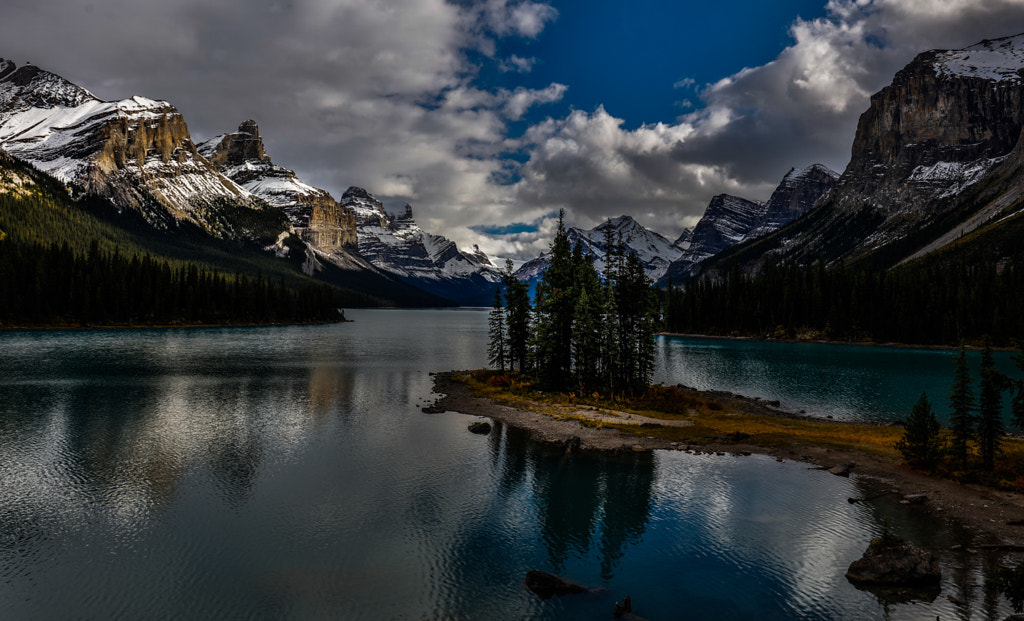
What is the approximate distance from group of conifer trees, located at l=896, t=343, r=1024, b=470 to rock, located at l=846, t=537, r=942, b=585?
12093 millimetres

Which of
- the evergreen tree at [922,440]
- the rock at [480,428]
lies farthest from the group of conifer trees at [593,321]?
the evergreen tree at [922,440]

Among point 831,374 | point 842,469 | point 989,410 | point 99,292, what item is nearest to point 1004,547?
point 989,410

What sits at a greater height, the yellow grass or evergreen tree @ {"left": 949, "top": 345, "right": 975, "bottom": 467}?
evergreen tree @ {"left": 949, "top": 345, "right": 975, "bottom": 467}

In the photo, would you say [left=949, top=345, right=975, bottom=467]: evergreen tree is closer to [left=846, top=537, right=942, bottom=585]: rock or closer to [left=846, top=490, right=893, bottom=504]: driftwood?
[left=846, top=490, right=893, bottom=504]: driftwood

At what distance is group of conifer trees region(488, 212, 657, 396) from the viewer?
58062 mm

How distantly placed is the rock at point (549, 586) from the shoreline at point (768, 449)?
61.8 feet

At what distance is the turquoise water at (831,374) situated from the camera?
2414 inches

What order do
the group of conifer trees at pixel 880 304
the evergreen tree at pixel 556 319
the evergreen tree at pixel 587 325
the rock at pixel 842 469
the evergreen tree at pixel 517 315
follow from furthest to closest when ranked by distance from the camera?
the group of conifer trees at pixel 880 304 → the evergreen tree at pixel 517 315 → the evergreen tree at pixel 556 319 → the evergreen tree at pixel 587 325 → the rock at pixel 842 469

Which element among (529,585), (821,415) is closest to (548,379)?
(821,415)

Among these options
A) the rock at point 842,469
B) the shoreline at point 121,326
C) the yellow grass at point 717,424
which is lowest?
the rock at point 842,469

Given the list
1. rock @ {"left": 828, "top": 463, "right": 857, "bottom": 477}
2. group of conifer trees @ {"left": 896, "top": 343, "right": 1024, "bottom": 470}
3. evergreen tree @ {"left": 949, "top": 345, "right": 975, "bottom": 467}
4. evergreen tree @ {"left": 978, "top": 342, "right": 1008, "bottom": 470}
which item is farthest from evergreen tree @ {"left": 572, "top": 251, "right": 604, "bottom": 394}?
evergreen tree @ {"left": 978, "top": 342, "right": 1008, "bottom": 470}

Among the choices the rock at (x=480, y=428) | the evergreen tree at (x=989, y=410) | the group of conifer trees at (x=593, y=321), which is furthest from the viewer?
the group of conifer trees at (x=593, y=321)

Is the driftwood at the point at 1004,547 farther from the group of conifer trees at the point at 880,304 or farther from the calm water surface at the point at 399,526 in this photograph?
the group of conifer trees at the point at 880,304

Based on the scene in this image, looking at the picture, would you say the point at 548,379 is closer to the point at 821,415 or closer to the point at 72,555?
the point at 821,415
